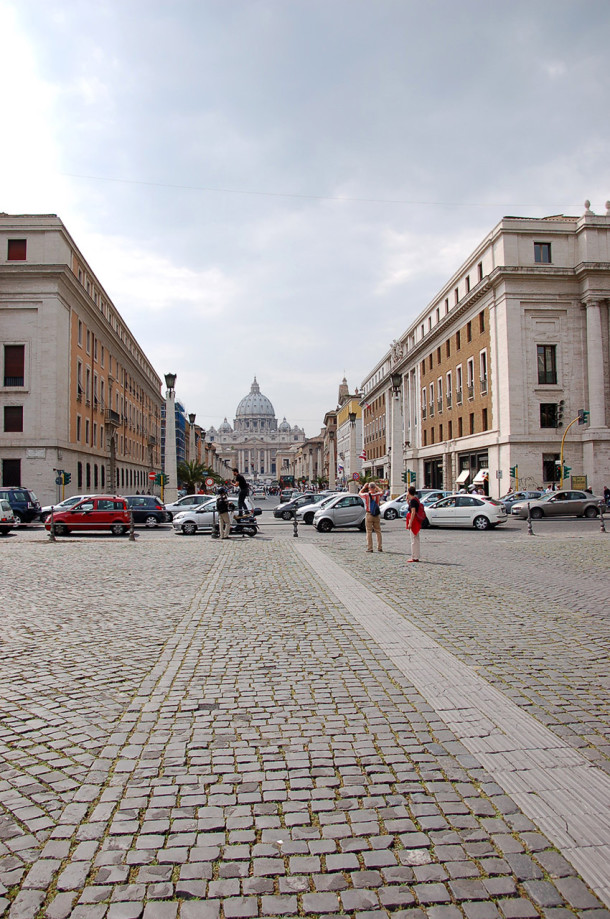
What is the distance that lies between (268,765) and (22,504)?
1092 inches

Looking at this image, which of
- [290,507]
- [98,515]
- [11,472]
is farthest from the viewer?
[11,472]

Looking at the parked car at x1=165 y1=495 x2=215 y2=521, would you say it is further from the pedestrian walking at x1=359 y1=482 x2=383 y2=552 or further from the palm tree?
the palm tree

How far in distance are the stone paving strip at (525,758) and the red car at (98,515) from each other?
19.4 metres

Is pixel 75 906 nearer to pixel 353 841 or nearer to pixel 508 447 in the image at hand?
pixel 353 841

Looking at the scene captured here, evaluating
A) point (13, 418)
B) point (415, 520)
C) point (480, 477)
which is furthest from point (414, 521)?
point (480, 477)

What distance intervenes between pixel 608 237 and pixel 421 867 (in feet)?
145

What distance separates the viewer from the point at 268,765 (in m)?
3.65

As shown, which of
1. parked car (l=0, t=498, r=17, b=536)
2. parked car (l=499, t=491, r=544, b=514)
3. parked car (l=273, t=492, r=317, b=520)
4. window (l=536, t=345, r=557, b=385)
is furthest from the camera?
window (l=536, t=345, r=557, b=385)

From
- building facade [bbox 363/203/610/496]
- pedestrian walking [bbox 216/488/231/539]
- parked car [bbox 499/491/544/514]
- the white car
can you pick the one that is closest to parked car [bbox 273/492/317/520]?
the white car

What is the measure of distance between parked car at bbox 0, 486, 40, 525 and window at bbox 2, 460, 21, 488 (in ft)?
25.9

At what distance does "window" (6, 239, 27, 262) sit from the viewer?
38250mm

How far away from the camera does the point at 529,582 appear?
1069 cm

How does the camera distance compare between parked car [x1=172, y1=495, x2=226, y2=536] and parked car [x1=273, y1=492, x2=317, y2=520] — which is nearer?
A: parked car [x1=172, y1=495, x2=226, y2=536]

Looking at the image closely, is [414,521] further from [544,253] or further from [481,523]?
[544,253]
